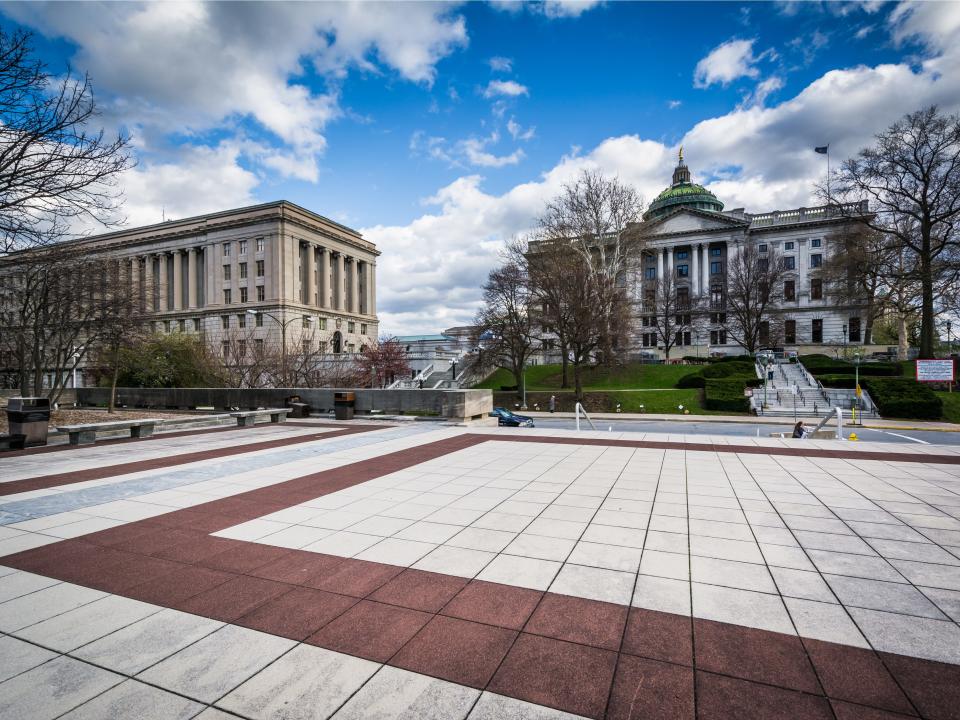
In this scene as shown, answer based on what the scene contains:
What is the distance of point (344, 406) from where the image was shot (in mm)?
20312

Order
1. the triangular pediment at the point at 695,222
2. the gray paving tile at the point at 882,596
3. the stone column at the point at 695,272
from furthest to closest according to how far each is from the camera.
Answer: the stone column at the point at 695,272
the triangular pediment at the point at 695,222
the gray paving tile at the point at 882,596

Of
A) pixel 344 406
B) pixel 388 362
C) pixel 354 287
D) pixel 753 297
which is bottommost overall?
pixel 344 406

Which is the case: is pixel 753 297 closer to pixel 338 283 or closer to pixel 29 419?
pixel 338 283

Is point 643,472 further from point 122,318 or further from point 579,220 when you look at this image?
point 579,220

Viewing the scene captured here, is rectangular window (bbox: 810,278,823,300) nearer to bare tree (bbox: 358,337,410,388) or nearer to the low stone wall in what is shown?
bare tree (bbox: 358,337,410,388)

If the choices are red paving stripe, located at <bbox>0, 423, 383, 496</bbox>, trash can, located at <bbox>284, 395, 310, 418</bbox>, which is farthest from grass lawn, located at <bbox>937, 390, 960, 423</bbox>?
trash can, located at <bbox>284, 395, 310, 418</bbox>

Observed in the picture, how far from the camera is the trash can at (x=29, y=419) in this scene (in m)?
13.4

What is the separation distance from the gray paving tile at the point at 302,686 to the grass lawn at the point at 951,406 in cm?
3930

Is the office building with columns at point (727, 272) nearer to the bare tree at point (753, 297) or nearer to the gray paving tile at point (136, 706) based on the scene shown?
the bare tree at point (753, 297)

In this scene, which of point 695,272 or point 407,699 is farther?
point 695,272

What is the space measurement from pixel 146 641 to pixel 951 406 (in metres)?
42.1

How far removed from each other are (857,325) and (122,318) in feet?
274

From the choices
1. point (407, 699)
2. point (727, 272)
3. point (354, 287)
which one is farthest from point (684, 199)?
point (407, 699)

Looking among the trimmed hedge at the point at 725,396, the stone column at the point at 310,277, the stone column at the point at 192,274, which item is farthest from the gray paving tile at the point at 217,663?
the stone column at the point at 192,274
